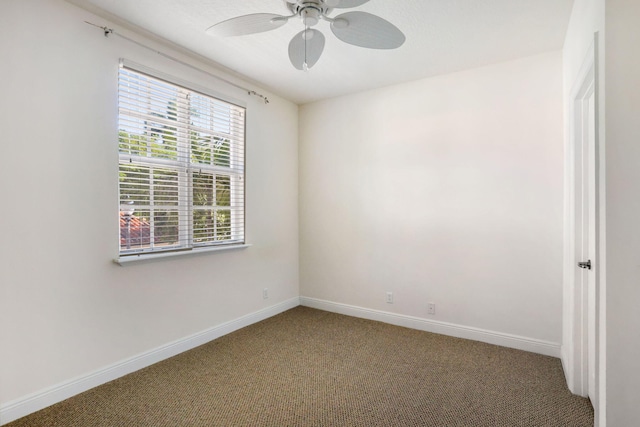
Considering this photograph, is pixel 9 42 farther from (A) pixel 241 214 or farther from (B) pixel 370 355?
(B) pixel 370 355

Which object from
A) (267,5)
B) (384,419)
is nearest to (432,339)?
(384,419)

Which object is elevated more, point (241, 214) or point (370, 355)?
point (241, 214)

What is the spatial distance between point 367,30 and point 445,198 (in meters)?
1.97

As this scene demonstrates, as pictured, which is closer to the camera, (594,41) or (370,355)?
(594,41)

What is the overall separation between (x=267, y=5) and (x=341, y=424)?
2.62 meters

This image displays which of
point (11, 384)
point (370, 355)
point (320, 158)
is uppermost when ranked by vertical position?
point (320, 158)

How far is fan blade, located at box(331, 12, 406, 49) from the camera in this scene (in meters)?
1.63

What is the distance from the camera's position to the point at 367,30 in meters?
1.72

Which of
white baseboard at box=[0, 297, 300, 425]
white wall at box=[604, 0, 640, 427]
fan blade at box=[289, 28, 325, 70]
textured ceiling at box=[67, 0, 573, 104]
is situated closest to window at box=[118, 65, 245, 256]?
textured ceiling at box=[67, 0, 573, 104]

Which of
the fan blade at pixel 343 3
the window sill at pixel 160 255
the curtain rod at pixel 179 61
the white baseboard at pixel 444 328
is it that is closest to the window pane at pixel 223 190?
the window sill at pixel 160 255

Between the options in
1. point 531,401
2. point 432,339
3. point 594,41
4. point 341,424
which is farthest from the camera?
point 432,339

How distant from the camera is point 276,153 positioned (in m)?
3.85

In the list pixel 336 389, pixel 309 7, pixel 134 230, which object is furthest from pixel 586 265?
pixel 134 230

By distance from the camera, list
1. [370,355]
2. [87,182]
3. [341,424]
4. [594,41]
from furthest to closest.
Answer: [370,355] < [87,182] < [341,424] < [594,41]
